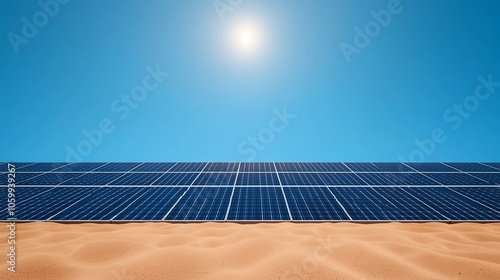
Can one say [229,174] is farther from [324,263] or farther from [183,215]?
[324,263]

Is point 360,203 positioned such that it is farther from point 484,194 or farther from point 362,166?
point 362,166

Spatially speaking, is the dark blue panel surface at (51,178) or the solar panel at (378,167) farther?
the solar panel at (378,167)

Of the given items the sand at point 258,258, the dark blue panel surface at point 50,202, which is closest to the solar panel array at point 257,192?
the dark blue panel surface at point 50,202

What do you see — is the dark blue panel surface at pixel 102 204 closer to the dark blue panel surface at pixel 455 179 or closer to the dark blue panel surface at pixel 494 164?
the dark blue panel surface at pixel 455 179

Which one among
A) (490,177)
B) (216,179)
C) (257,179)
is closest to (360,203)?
(257,179)

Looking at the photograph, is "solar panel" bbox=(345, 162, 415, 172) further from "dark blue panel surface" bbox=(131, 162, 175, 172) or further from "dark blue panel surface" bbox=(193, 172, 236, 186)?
"dark blue panel surface" bbox=(131, 162, 175, 172)

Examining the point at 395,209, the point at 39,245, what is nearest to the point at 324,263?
the point at 39,245
